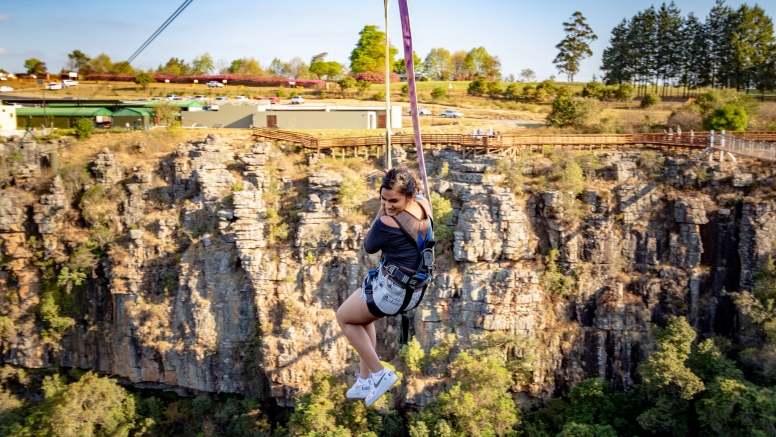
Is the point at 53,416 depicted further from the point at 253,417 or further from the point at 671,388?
the point at 671,388

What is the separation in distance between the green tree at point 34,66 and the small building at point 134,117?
3449 cm

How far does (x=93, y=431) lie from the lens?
2062 cm

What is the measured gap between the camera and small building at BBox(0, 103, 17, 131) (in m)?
30.2

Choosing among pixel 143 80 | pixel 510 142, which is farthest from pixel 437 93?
pixel 143 80

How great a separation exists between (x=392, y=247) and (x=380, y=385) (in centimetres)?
163

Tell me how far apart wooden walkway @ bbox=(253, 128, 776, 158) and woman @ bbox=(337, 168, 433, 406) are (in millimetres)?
17960

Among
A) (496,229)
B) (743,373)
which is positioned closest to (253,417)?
(496,229)

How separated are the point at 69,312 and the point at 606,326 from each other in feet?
68.2

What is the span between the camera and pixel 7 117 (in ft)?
100

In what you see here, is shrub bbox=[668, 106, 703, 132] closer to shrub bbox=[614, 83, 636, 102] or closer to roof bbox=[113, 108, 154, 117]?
shrub bbox=[614, 83, 636, 102]

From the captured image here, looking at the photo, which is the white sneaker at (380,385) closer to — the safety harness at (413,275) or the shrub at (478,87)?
the safety harness at (413,275)

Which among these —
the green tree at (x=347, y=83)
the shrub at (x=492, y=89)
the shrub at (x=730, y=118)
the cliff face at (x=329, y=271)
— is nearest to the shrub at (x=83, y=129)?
the cliff face at (x=329, y=271)

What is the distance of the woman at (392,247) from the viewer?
5.07 m

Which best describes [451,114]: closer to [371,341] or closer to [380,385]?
[371,341]
